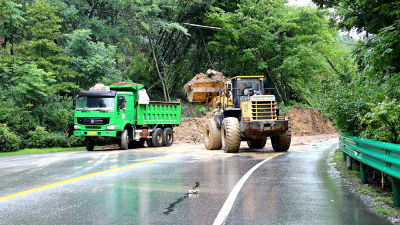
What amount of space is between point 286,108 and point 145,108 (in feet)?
68.3

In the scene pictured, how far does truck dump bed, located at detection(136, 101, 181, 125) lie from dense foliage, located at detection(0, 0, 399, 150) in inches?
200

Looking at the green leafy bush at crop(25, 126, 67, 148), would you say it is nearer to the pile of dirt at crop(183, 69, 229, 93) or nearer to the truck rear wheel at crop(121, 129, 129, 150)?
the truck rear wheel at crop(121, 129, 129, 150)

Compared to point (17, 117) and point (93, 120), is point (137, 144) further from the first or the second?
point (17, 117)

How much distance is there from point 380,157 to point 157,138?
61.2 feet

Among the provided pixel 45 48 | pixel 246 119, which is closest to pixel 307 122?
pixel 246 119

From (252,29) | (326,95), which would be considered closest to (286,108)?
(252,29)

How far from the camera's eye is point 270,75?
41062 millimetres

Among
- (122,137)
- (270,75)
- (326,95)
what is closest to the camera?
(326,95)

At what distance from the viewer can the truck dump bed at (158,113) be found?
2386 cm

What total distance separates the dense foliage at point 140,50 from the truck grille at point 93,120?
3.12 metres

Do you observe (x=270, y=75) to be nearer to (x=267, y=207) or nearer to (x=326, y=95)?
(x=326, y=95)

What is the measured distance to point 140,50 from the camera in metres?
Answer: 47.4

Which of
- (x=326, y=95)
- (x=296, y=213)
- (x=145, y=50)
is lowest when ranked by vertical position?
(x=296, y=213)

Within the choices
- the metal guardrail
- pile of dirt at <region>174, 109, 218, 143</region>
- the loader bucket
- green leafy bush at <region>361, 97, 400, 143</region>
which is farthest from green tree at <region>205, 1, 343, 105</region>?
the metal guardrail
